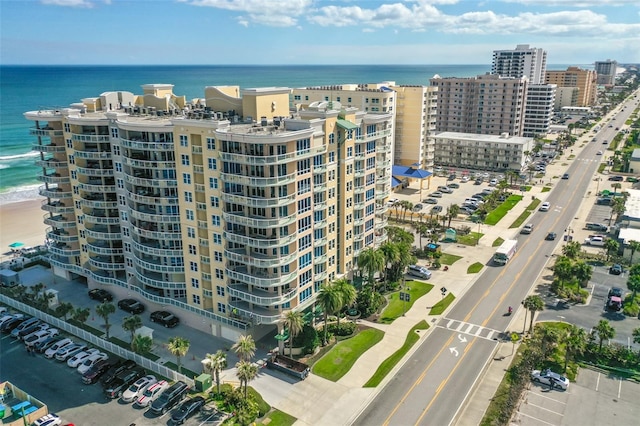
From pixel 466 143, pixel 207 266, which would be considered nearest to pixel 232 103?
pixel 207 266

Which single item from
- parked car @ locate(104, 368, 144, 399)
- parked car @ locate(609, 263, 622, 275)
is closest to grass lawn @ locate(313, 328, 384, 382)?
parked car @ locate(104, 368, 144, 399)

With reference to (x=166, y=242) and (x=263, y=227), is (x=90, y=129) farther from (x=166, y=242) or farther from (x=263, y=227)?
(x=263, y=227)

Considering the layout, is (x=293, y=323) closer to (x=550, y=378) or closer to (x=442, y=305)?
(x=442, y=305)

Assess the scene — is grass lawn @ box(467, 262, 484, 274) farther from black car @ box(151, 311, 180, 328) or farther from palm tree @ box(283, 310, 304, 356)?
black car @ box(151, 311, 180, 328)

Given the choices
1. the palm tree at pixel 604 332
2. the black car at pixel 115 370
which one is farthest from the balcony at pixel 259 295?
the palm tree at pixel 604 332

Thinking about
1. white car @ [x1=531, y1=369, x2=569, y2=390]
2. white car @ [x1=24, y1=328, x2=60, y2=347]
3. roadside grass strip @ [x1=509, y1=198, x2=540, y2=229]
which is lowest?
white car @ [x1=24, y1=328, x2=60, y2=347]

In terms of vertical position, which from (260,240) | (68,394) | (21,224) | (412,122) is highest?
(412,122)

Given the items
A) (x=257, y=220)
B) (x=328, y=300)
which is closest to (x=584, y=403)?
(x=328, y=300)
